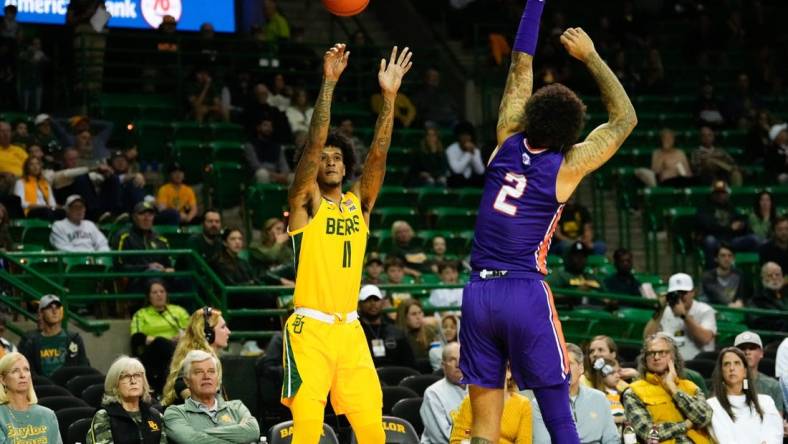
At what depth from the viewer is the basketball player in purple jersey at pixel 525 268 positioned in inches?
275

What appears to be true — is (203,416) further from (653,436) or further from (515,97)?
(515,97)

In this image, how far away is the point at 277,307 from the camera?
14.6m

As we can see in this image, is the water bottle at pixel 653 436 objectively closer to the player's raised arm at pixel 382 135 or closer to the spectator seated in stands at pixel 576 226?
the player's raised arm at pixel 382 135

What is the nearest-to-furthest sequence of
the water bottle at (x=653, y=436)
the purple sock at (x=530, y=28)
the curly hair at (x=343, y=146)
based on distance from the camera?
the purple sock at (x=530, y=28) → the curly hair at (x=343, y=146) → the water bottle at (x=653, y=436)

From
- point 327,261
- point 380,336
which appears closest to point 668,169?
point 380,336

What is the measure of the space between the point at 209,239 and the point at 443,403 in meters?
4.67

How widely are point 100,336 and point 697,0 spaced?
14.7m

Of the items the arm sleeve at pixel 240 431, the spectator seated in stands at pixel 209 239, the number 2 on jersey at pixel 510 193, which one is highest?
the spectator seated in stands at pixel 209 239

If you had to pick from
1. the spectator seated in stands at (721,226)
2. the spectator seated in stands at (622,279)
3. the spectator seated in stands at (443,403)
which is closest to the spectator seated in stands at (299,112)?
the spectator seated in stands at (622,279)

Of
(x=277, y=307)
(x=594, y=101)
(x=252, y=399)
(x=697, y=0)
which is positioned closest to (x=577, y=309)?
(x=277, y=307)

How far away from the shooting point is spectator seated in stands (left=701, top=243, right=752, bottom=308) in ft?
52.7

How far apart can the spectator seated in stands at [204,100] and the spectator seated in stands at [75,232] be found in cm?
425

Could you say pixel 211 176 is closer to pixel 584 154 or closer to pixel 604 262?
pixel 604 262

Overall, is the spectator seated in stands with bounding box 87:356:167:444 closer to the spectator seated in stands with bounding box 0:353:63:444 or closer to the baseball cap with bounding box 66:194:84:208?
the spectator seated in stands with bounding box 0:353:63:444
